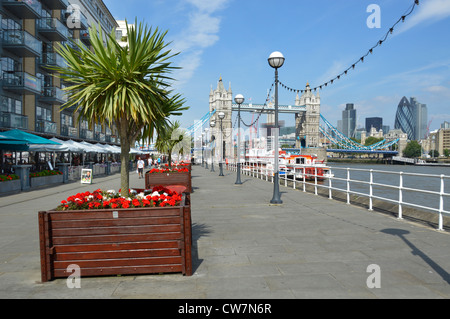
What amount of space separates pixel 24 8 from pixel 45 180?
13148 millimetres

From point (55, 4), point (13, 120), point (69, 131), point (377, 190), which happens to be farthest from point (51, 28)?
point (377, 190)

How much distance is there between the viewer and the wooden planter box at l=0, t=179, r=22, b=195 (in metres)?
15.7

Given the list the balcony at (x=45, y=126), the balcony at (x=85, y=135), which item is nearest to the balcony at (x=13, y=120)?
the balcony at (x=45, y=126)

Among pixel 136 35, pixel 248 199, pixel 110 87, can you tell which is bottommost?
pixel 248 199

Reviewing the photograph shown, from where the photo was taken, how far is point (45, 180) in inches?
792

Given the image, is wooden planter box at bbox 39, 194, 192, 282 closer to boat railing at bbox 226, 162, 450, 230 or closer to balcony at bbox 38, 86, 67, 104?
boat railing at bbox 226, 162, 450, 230

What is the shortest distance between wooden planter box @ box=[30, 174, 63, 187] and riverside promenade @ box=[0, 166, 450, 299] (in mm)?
10822

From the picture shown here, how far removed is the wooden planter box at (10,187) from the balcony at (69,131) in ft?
56.9

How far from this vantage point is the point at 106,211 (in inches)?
179

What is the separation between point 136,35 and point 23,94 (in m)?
24.9

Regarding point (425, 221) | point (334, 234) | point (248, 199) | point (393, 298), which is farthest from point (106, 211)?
point (248, 199)
